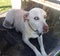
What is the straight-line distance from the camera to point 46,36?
79cm

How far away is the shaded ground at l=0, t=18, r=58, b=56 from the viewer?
759 mm

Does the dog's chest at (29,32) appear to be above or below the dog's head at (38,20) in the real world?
below

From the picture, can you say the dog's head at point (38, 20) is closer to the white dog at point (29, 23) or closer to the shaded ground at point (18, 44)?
the white dog at point (29, 23)

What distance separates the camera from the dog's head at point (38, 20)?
0.68 m

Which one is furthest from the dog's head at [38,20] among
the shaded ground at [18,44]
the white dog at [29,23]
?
the shaded ground at [18,44]

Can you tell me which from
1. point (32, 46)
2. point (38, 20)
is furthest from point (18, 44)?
point (38, 20)

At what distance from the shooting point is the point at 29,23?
2.41ft

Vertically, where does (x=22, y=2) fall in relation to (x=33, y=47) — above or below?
above

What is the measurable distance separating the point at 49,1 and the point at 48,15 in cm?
10

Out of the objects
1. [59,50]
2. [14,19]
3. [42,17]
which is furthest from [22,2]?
[59,50]

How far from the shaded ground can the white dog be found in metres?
0.02

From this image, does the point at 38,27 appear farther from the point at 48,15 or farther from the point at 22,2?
the point at 22,2

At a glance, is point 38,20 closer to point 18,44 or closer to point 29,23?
point 29,23

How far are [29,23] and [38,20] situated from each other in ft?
0.21
